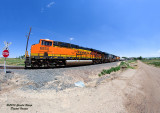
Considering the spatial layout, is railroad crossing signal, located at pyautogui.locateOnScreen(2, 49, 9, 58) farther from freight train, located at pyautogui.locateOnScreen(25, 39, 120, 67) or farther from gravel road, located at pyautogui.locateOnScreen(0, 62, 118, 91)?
freight train, located at pyautogui.locateOnScreen(25, 39, 120, 67)

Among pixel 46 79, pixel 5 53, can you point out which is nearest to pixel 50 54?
pixel 5 53

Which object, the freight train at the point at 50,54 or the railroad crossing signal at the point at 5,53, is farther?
the freight train at the point at 50,54

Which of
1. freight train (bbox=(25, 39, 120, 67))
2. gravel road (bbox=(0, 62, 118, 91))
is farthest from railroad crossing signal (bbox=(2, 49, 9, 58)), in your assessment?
freight train (bbox=(25, 39, 120, 67))

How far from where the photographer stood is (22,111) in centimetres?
306

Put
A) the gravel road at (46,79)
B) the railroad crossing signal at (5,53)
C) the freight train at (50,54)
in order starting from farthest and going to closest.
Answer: the freight train at (50,54) < the railroad crossing signal at (5,53) < the gravel road at (46,79)

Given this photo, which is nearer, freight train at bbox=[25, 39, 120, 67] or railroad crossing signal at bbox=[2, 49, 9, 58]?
railroad crossing signal at bbox=[2, 49, 9, 58]

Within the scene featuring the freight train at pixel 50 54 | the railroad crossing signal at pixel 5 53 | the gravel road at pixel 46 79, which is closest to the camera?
the gravel road at pixel 46 79

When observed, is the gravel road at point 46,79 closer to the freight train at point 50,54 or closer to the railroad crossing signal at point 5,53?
the railroad crossing signal at point 5,53

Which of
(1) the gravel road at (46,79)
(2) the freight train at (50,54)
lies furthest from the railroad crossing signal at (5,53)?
(2) the freight train at (50,54)

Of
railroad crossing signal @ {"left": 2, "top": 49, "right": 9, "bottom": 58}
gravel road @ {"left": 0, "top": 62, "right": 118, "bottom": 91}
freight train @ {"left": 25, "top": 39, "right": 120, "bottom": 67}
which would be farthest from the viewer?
freight train @ {"left": 25, "top": 39, "right": 120, "bottom": 67}

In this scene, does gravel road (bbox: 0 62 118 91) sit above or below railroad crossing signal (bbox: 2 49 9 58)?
below

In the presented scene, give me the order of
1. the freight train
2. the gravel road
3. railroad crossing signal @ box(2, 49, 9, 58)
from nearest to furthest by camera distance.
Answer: the gravel road → railroad crossing signal @ box(2, 49, 9, 58) → the freight train

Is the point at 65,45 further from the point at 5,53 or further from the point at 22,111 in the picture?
the point at 22,111

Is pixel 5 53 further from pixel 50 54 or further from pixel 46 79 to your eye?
pixel 46 79
